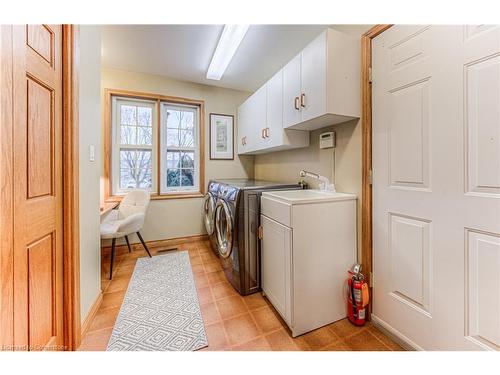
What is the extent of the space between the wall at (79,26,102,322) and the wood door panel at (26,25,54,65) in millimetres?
289

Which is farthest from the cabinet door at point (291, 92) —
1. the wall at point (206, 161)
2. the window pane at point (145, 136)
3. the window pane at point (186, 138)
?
the window pane at point (145, 136)

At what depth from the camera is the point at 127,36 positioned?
2012 millimetres

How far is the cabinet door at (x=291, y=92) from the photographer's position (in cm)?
166

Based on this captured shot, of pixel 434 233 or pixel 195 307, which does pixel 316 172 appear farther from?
pixel 195 307

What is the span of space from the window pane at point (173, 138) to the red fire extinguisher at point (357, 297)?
114 inches

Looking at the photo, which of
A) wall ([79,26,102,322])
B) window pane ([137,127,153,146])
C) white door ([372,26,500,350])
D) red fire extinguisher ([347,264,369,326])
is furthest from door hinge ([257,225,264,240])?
window pane ([137,127,153,146])

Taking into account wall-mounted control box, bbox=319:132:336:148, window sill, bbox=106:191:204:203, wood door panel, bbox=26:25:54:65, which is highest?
wood door panel, bbox=26:25:54:65

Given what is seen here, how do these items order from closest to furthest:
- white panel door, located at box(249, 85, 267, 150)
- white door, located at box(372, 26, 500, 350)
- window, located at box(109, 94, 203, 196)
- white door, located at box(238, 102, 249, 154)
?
white door, located at box(372, 26, 500, 350)
white panel door, located at box(249, 85, 267, 150)
window, located at box(109, 94, 203, 196)
white door, located at box(238, 102, 249, 154)

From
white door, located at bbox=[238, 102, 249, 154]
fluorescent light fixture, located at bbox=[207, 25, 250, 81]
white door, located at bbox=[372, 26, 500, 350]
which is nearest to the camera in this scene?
white door, located at bbox=[372, 26, 500, 350]

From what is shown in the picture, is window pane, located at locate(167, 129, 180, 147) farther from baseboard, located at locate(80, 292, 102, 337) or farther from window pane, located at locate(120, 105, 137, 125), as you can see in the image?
baseboard, located at locate(80, 292, 102, 337)

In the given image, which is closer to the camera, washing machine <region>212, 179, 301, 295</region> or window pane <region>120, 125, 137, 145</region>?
washing machine <region>212, 179, 301, 295</region>

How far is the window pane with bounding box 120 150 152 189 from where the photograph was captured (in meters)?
2.87

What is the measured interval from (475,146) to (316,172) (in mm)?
1115
